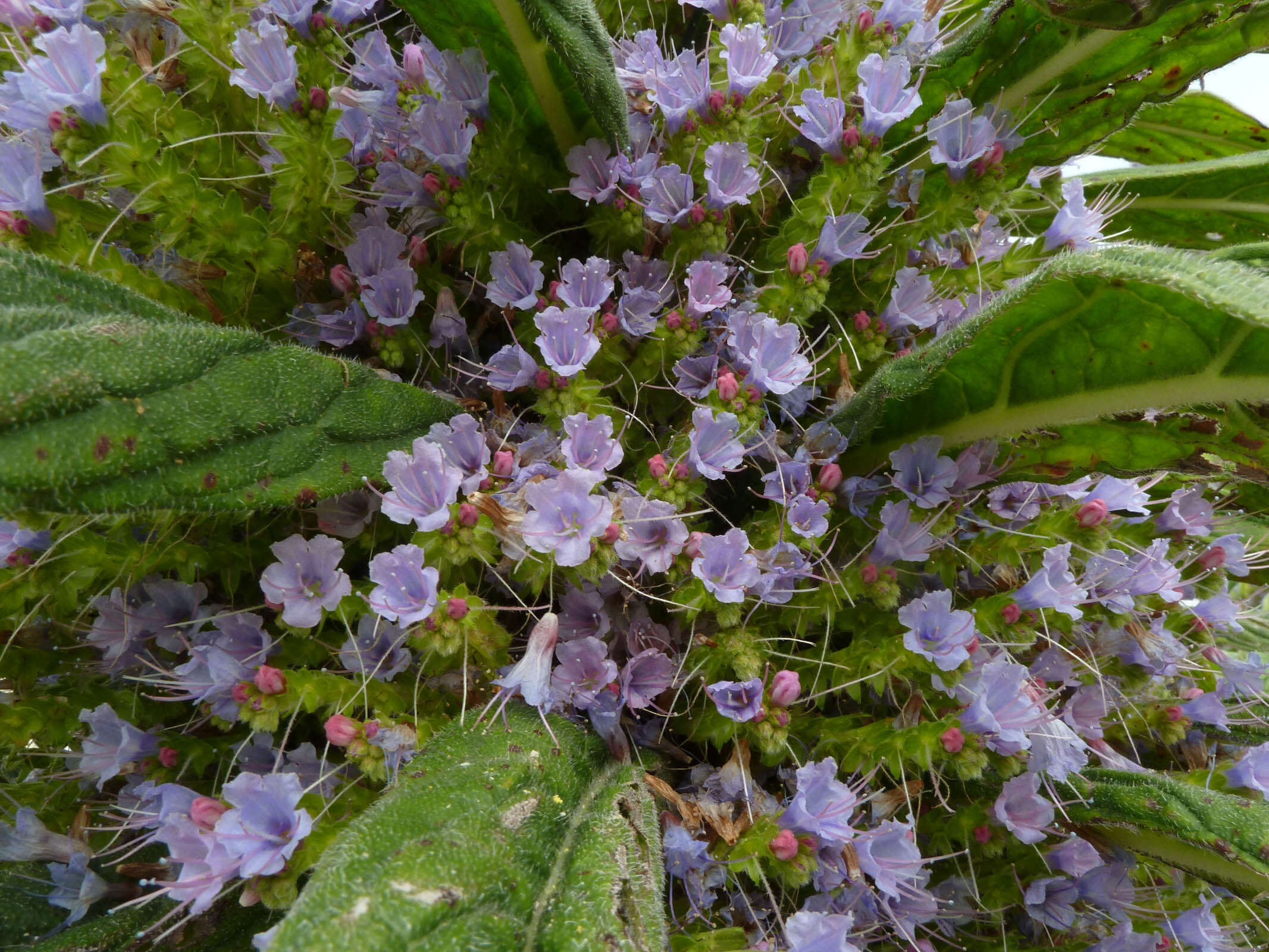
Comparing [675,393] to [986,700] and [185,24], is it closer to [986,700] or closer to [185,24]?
[986,700]

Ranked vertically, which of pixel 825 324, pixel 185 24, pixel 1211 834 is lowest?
pixel 1211 834

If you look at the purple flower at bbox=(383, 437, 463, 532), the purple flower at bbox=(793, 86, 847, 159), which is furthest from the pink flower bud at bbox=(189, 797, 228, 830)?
the purple flower at bbox=(793, 86, 847, 159)

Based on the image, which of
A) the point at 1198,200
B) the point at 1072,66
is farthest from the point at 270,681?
the point at 1198,200

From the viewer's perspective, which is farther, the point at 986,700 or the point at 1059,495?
the point at 1059,495

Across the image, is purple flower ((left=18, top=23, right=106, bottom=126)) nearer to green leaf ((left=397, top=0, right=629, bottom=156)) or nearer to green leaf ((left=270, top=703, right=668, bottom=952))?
green leaf ((left=397, top=0, right=629, bottom=156))

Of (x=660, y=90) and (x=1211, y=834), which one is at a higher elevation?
(x=660, y=90)

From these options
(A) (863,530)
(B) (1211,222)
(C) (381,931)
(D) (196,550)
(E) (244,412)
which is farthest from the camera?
(B) (1211,222)

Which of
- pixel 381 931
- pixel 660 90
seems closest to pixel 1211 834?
pixel 381 931

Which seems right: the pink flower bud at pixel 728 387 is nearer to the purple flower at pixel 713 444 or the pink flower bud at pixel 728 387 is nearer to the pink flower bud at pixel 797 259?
the purple flower at pixel 713 444
